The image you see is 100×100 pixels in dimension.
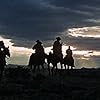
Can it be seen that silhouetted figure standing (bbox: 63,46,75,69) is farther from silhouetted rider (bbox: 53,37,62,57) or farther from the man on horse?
silhouetted rider (bbox: 53,37,62,57)

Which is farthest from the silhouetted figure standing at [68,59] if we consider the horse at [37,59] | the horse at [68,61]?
the horse at [37,59]

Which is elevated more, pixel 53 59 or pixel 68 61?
pixel 53 59

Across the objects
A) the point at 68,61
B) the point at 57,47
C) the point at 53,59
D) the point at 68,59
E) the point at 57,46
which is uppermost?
the point at 57,46

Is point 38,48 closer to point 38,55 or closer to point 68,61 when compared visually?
point 38,55

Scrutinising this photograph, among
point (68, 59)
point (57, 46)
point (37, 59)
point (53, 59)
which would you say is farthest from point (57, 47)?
point (68, 59)

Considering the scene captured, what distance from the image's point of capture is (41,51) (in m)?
51.3

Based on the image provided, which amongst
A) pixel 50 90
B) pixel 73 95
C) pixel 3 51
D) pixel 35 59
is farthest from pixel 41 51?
pixel 73 95

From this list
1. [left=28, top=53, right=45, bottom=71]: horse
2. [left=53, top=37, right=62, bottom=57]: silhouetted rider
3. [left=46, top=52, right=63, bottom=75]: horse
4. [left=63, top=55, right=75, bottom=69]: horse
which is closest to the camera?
[left=53, top=37, right=62, bottom=57]: silhouetted rider

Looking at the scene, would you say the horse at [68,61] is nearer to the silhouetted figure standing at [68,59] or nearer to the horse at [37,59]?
the silhouetted figure standing at [68,59]

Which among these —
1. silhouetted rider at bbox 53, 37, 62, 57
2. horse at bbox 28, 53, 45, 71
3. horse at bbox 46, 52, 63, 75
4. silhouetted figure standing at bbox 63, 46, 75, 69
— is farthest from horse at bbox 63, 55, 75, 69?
horse at bbox 28, 53, 45, 71

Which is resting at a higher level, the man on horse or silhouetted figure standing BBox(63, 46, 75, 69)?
the man on horse

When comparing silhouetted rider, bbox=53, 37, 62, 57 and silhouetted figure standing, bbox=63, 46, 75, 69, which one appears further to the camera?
silhouetted figure standing, bbox=63, 46, 75, 69

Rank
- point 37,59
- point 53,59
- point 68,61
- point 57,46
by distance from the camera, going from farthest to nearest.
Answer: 1. point 68,61
2. point 37,59
3. point 53,59
4. point 57,46

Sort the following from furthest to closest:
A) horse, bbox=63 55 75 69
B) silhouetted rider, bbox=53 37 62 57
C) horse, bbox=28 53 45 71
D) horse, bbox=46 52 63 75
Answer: horse, bbox=63 55 75 69
horse, bbox=28 53 45 71
horse, bbox=46 52 63 75
silhouetted rider, bbox=53 37 62 57
